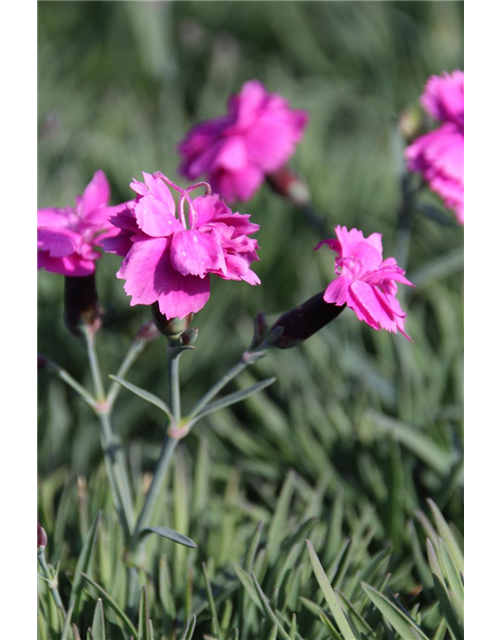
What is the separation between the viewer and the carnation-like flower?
1.64 feet

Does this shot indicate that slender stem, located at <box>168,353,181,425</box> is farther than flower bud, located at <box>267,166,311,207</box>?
No

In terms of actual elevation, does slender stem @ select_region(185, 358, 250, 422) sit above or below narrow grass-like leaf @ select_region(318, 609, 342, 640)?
above

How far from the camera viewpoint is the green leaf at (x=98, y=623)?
60 cm

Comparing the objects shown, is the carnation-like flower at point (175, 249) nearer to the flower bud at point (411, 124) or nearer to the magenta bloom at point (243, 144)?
the magenta bloom at point (243, 144)

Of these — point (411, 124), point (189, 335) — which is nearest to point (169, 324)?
point (189, 335)

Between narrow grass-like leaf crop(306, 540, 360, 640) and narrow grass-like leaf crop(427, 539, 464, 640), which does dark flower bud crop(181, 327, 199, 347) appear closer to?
narrow grass-like leaf crop(306, 540, 360, 640)

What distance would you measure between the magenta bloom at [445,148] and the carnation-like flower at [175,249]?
1.45ft

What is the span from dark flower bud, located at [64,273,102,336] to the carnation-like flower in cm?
13

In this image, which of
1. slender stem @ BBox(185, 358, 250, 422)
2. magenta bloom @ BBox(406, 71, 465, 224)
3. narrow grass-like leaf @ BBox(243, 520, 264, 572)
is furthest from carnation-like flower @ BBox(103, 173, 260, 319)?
magenta bloom @ BBox(406, 71, 465, 224)

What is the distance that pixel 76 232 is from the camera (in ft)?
2.12

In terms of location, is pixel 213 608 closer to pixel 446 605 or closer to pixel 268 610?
pixel 268 610

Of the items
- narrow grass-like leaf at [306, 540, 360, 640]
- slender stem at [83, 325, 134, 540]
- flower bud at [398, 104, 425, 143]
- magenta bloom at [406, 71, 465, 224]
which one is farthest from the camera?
flower bud at [398, 104, 425, 143]

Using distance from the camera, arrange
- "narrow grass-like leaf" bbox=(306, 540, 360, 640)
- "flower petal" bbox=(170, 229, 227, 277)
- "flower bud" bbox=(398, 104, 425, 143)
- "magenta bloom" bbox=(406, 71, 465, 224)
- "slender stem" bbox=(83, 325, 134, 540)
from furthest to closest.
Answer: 1. "flower bud" bbox=(398, 104, 425, 143)
2. "magenta bloom" bbox=(406, 71, 465, 224)
3. "slender stem" bbox=(83, 325, 134, 540)
4. "narrow grass-like leaf" bbox=(306, 540, 360, 640)
5. "flower petal" bbox=(170, 229, 227, 277)
